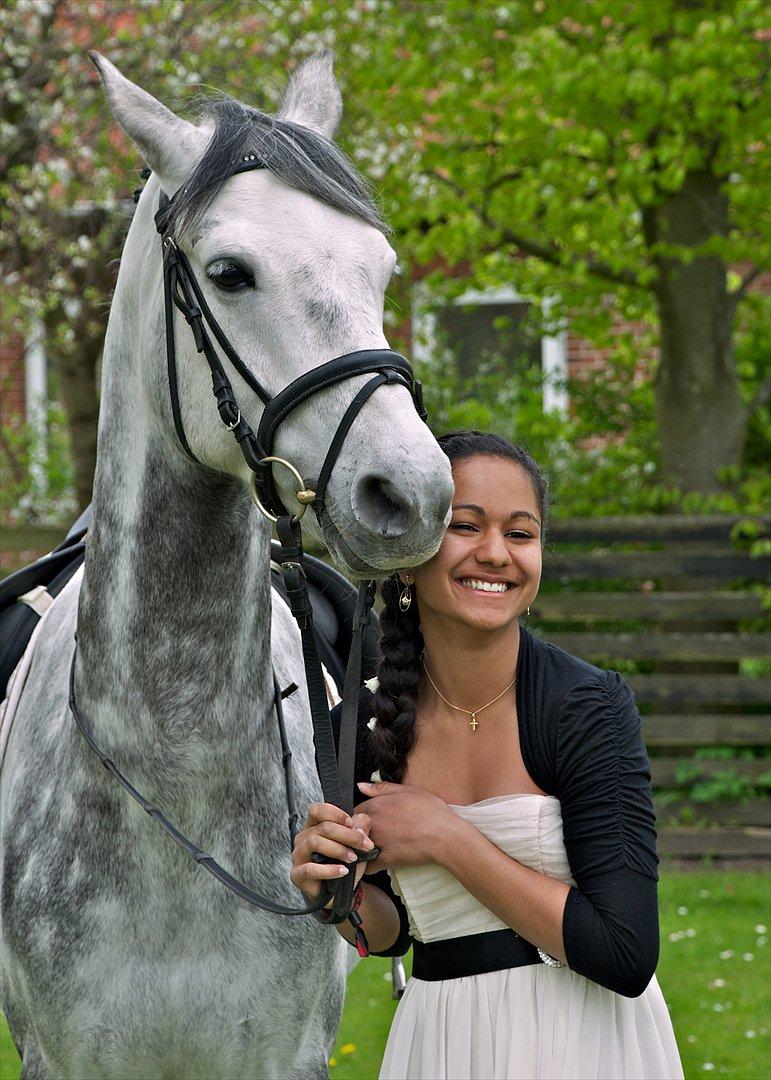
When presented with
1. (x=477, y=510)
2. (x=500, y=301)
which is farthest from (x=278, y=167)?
(x=500, y=301)

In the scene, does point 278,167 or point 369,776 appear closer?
point 278,167

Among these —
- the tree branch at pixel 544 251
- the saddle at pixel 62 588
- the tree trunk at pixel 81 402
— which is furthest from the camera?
the tree trunk at pixel 81 402

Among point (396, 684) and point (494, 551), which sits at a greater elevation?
point (494, 551)

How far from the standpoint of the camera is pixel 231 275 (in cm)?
211

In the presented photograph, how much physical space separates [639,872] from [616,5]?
5.68 meters

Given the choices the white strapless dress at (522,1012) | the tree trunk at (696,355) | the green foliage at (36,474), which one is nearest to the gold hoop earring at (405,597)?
the white strapless dress at (522,1012)

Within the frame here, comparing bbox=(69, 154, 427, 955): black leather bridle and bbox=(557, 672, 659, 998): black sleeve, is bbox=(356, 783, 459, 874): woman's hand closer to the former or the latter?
bbox=(69, 154, 427, 955): black leather bridle

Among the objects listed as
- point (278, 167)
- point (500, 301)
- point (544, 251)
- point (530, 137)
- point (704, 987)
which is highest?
point (500, 301)

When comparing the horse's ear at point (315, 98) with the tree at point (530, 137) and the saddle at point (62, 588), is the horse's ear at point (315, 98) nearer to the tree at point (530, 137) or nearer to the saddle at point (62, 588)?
the saddle at point (62, 588)

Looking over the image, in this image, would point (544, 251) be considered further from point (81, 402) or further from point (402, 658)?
point (402, 658)

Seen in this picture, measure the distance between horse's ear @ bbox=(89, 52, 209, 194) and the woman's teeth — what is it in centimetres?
88

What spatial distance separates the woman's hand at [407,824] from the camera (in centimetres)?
202

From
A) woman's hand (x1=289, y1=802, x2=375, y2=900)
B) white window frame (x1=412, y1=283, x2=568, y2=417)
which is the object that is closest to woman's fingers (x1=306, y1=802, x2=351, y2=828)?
woman's hand (x1=289, y1=802, x2=375, y2=900)

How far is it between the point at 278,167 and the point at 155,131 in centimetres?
27
